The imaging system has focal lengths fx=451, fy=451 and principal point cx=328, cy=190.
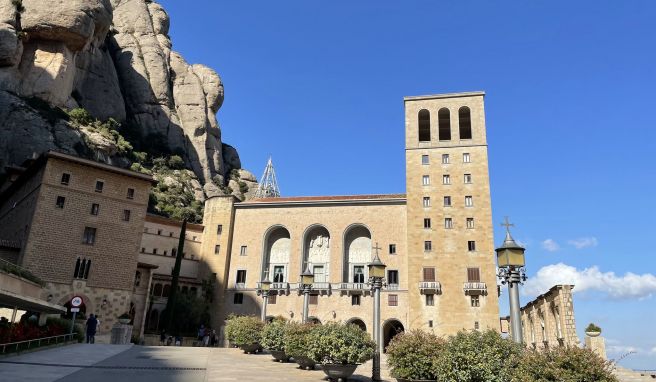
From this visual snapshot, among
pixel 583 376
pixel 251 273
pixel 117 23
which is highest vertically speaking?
pixel 117 23

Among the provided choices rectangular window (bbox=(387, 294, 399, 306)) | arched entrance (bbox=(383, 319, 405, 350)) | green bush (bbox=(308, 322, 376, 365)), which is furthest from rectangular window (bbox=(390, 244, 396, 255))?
green bush (bbox=(308, 322, 376, 365))

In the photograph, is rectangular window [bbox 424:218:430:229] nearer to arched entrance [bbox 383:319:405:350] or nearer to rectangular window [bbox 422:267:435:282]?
rectangular window [bbox 422:267:435:282]

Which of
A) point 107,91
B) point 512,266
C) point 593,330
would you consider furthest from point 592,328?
point 107,91

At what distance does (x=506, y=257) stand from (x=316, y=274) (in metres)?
37.0

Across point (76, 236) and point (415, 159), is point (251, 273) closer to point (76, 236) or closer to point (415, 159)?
point (76, 236)

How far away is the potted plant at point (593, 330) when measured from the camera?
2366 centimetres

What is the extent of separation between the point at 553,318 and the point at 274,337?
71.9 feet

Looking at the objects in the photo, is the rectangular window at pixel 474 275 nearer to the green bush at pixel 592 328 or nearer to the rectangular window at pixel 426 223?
the rectangular window at pixel 426 223

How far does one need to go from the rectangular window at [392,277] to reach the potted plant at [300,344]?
27327 millimetres

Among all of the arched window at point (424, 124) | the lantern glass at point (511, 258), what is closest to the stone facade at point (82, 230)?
the arched window at point (424, 124)

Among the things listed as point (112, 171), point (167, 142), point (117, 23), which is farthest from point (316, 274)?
point (117, 23)

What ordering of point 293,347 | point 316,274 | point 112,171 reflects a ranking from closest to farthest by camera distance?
1. point 293,347
2. point 112,171
3. point 316,274

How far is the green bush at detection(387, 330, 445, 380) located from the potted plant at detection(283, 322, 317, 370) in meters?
4.03

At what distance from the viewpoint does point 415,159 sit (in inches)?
1885
